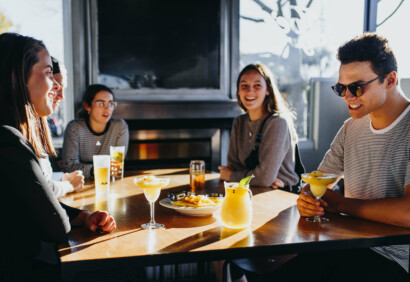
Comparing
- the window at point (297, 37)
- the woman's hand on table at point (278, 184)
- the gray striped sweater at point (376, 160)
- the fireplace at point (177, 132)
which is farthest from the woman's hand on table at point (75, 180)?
A: the window at point (297, 37)

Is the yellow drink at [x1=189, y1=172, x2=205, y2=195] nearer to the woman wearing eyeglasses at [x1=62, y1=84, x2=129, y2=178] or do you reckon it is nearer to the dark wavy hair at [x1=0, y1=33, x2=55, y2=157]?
the dark wavy hair at [x1=0, y1=33, x2=55, y2=157]

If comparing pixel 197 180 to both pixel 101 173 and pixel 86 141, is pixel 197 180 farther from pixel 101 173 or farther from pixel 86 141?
pixel 86 141

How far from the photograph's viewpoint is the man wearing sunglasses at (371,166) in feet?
5.04

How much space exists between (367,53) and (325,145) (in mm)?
2912

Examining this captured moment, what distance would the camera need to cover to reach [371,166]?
1.79 m

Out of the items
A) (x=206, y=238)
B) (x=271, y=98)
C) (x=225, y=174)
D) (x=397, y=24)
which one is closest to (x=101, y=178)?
(x=225, y=174)

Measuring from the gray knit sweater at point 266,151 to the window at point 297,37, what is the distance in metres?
1.58

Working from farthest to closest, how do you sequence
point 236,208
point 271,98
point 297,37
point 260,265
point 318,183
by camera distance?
1. point 297,37
2. point 271,98
3. point 260,265
4. point 318,183
5. point 236,208

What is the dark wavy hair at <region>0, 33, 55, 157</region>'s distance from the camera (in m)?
1.35

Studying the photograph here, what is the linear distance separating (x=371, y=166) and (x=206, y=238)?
0.89m

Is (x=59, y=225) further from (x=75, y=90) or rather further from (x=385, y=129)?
(x=75, y=90)

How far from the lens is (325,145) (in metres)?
4.49

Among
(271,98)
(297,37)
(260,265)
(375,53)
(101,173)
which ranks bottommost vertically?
(260,265)

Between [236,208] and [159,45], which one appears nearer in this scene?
[236,208]
